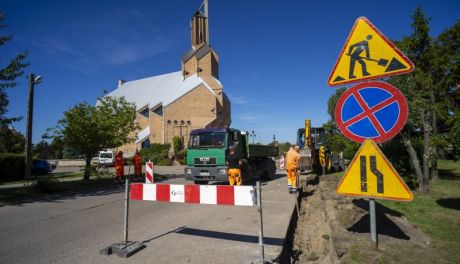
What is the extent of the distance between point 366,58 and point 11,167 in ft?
74.8

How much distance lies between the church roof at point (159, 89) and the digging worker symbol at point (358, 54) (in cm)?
4337

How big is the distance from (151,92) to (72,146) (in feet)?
140

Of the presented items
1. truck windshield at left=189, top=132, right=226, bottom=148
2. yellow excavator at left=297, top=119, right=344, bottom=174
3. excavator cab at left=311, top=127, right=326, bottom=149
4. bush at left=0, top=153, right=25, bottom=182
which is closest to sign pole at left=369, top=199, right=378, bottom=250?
truck windshield at left=189, top=132, right=226, bottom=148

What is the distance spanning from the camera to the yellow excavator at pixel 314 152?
52.2 feet

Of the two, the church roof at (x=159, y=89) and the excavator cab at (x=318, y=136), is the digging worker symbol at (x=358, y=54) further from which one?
the church roof at (x=159, y=89)

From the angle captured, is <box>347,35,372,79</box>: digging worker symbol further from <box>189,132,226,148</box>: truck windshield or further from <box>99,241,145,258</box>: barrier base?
<box>189,132,226,148</box>: truck windshield

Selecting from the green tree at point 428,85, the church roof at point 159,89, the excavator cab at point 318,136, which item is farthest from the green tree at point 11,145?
the green tree at point 428,85

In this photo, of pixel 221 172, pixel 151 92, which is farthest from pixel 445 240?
pixel 151 92

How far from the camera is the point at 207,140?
1245 cm

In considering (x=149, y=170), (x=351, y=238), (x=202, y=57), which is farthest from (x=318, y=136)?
(x=202, y=57)

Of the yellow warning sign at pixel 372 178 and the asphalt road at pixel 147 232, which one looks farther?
the asphalt road at pixel 147 232

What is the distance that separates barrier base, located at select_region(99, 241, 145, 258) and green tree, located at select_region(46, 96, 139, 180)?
39.7ft

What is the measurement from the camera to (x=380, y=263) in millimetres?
3830

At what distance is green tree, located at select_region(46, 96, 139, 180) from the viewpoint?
15259 millimetres
